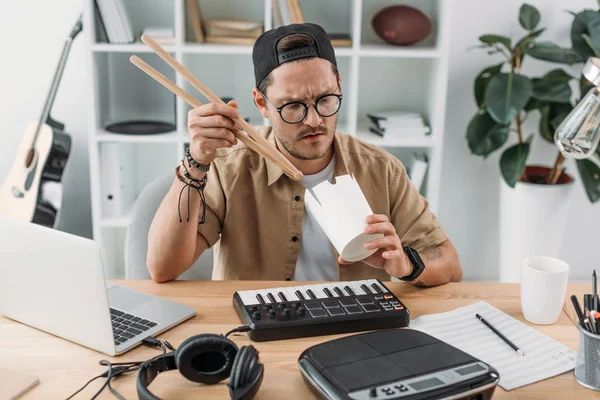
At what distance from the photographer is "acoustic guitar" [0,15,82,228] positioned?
3.02 m

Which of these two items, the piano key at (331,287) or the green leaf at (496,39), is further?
the green leaf at (496,39)

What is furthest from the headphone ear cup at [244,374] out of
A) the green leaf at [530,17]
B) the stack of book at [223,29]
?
the green leaf at [530,17]

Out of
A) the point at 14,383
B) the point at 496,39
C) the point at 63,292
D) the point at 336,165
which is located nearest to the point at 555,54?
the point at 496,39

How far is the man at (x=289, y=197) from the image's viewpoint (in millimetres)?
1610

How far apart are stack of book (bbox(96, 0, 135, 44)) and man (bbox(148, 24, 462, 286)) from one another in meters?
1.32

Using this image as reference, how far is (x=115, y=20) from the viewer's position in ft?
9.62

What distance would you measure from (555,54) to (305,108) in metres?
1.70

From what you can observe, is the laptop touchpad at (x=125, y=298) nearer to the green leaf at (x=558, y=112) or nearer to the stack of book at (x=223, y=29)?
the stack of book at (x=223, y=29)

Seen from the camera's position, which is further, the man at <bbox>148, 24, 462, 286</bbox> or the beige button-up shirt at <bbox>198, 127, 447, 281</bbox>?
the beige button-up shirt at <bbox>198, 127, 447, 281</bbox>

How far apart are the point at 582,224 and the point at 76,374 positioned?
2942 mm

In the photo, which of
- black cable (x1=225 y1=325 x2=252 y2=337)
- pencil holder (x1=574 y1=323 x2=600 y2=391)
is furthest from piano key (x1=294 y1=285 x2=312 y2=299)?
pencil holder (x1=574 y1=323 x2=600 y2=391)

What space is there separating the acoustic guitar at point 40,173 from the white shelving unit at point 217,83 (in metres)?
0.16

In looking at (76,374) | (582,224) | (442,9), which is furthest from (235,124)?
(582,224)

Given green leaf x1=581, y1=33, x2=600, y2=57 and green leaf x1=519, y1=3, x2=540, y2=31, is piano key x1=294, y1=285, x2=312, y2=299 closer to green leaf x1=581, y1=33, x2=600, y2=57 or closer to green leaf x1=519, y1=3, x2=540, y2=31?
green leaf x1=581, y1=33, x2=600, y2=57
